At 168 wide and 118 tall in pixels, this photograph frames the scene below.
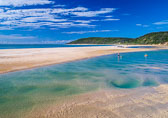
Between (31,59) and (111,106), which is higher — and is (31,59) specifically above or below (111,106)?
above

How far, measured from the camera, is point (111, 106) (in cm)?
700

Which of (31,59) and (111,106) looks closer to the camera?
(111,106)

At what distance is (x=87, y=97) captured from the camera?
8.41 meters

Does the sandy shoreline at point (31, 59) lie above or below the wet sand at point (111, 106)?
above

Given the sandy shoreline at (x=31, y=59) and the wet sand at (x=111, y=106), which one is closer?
the wet sand at (x=111, y=106)

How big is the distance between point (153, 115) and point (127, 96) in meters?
2.38

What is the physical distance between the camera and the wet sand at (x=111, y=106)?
20.4ft

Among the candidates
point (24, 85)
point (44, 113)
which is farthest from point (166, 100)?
point (24, 85)

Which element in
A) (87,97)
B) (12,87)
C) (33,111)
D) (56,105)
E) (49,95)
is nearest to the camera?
(33,111)

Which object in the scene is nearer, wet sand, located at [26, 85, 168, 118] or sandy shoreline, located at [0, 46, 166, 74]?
wet sand, located at [26, 85, 168, 118]

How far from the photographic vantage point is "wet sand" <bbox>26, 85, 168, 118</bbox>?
20.4 ft

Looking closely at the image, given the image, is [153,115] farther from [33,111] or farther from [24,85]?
[24,85]

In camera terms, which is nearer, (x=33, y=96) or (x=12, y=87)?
(x=33, y=96)

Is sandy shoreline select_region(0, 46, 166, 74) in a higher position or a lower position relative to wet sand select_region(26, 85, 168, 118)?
higher
